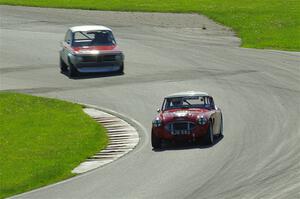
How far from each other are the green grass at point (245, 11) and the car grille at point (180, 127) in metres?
20.5

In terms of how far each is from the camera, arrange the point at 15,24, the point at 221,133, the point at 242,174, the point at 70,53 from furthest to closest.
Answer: the point at 15,24
the point at 70,53
the point at 221,133
the point at 242,174

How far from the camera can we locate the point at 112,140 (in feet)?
103

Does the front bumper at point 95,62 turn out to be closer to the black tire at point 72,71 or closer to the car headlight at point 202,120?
→ the black tire at point 72,71

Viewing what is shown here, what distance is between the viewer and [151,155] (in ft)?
93.2

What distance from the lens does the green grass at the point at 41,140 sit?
26.7 m

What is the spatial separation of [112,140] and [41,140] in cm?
214

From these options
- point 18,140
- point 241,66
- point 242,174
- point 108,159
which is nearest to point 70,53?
point 241,66

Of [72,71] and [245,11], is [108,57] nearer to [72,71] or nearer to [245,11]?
[72,71]

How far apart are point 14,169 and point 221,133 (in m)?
6.59

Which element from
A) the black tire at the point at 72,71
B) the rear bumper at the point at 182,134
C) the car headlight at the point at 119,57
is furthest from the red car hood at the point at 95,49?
the rear bumper at the point at 182,134

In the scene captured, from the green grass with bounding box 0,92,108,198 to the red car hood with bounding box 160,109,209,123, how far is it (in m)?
2.19

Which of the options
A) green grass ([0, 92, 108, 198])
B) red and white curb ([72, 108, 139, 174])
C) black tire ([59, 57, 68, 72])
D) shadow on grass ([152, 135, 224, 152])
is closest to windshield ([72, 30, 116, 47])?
black tire ([59, 57, 68, 72])

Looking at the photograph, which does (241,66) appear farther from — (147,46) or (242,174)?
(242,174)

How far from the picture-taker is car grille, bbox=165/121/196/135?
95.7ft
